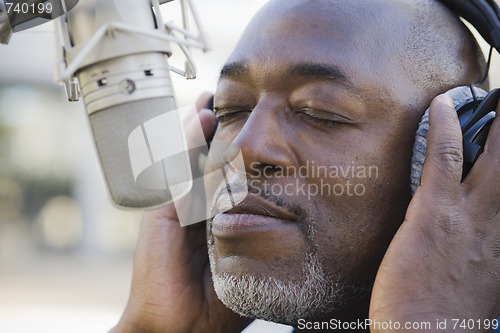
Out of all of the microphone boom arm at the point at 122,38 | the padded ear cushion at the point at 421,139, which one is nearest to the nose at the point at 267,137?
the padded ear cushion at the point at 421,139

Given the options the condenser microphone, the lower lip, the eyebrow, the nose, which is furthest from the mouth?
Answer: the condenser microphone

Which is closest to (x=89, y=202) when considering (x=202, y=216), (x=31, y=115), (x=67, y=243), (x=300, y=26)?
(x=67, y=243)

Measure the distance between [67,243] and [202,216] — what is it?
29.3ft

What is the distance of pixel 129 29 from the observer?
1.16m

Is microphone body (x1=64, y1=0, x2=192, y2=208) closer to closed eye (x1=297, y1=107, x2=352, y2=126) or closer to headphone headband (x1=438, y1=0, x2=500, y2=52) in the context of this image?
closed eye (x1=297, y1=107, x2=352, y2=126)

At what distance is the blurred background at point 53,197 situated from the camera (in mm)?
9211

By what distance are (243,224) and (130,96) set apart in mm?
655

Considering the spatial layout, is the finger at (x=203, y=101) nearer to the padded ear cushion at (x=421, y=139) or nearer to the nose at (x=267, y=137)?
the nose at (x=267, y=137)

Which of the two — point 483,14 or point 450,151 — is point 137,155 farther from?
point 483,14

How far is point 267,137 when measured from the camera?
1.82m

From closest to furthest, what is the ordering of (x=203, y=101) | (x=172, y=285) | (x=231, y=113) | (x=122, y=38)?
(x=122, y=38) → (x=231, y=113) → (x=172, y=285) → (x=203, y=101)

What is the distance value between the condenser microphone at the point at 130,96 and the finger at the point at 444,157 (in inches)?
29.9

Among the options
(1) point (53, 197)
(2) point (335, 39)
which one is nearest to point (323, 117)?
(2) point (335, 39)

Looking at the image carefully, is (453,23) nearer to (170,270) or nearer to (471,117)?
(471,117)
